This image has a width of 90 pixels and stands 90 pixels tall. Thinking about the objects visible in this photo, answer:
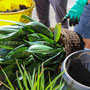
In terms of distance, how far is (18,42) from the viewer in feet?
2.99

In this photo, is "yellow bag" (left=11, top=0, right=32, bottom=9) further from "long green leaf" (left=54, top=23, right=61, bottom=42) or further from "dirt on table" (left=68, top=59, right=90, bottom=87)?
"dirt on table" (left=68, top=59, right=90, bottom=87)

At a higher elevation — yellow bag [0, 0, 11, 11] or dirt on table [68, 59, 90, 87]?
yellow bag [0, 0, 11, 11]

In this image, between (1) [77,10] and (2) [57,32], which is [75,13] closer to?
(1) [77,10]

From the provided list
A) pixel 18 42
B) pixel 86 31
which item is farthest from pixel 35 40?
pixel 86 31

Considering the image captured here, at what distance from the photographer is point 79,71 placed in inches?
29.0

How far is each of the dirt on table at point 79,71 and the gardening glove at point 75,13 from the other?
636mm

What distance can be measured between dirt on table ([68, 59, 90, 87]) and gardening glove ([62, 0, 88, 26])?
25.0 inches

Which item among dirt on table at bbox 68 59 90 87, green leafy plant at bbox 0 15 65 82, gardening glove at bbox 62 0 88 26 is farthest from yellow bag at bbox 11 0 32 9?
dirt on table at bbox 68 59 90 87

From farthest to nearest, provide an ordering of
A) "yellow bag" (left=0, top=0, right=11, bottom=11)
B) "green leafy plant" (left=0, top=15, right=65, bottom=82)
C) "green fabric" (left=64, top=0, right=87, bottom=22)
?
"yellow bag" (left=0, top=0, right=11, bottom=11) < "green fabric" (left=64, top=0, right=87, bottom=22) < "green leafy plant" (left=0, top=15, right=65, bottom=82)

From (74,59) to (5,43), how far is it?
39cm

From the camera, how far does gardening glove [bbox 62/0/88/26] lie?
1.31 meters

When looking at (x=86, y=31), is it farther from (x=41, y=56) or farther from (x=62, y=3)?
(x=41, y=56)

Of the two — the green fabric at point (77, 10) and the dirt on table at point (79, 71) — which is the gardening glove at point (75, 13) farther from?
the dirt on table at point (79, 71)

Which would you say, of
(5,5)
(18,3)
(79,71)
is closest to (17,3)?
(18,3)
